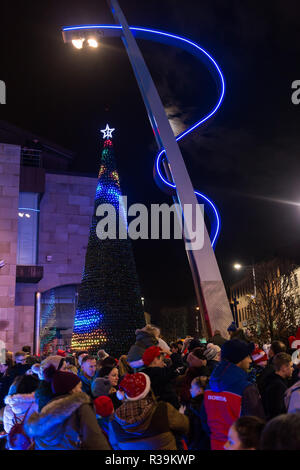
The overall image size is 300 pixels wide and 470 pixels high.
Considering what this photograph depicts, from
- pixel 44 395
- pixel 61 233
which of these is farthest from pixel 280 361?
pixel 61 233

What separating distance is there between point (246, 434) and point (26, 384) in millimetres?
3354

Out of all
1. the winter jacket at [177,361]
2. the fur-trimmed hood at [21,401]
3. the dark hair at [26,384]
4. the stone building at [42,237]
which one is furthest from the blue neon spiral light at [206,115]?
→ the stone building at [42,237]

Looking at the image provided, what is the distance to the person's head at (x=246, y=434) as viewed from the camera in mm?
2639

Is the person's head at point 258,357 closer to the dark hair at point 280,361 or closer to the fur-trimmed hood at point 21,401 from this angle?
the dark hair at point 280,361

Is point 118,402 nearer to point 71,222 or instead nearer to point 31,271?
point 31,271

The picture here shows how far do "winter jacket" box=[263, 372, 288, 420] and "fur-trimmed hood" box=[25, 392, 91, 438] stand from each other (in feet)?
8.40

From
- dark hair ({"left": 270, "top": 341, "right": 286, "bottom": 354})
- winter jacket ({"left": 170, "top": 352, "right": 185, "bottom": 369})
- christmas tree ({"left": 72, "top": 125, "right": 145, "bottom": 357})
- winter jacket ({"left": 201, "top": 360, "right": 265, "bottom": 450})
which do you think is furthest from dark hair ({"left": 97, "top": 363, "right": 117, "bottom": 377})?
christmas tree ({"left": 72, "top": 125, "right": 145, "bottom": 357})

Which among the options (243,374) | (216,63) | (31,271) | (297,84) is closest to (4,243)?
(31,271)

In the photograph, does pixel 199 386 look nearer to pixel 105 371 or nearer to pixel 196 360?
pixel 196 360

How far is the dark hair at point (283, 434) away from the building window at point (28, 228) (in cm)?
2888

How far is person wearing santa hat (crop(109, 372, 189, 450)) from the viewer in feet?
11.8

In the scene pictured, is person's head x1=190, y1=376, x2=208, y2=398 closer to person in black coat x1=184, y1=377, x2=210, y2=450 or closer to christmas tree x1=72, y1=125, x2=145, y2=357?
person in black coat x1=184, y1=377, x2=210, y2=450

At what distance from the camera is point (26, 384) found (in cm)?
531

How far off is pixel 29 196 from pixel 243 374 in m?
27.8
